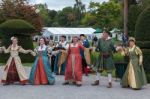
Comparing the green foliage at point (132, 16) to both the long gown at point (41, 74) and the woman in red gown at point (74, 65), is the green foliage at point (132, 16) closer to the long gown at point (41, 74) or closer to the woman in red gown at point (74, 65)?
the woman in red gown at point (74, 65)

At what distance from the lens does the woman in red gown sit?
14.8 metres

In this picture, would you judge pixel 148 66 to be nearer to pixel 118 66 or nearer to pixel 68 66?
pixel 118 66

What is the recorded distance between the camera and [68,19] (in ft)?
436

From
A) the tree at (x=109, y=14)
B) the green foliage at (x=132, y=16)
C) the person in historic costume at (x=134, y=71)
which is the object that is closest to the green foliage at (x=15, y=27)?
the green foliage at (x=132, y=16)

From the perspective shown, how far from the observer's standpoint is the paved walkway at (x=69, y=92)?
11930mm

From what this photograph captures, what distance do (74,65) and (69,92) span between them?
2.16 meters

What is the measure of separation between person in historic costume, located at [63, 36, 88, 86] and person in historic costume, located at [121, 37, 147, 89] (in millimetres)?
1509

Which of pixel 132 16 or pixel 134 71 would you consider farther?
pixel 132 16

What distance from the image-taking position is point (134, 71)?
550 inches

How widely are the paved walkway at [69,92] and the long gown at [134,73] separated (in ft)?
0.78

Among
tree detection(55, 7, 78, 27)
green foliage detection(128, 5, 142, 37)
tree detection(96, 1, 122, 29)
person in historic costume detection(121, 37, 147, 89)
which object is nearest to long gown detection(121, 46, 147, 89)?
person in historic costume detection(121, 37, 147, 89)

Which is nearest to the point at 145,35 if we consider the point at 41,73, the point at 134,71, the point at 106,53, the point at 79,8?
the point at 106,53

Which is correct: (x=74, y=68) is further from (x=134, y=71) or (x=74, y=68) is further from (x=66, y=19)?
(x=66, y=19)

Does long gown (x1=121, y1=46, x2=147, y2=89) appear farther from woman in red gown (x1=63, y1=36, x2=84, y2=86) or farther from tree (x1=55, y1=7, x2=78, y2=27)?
tree (x1=55, y1=7, x2=78, y2=27)
